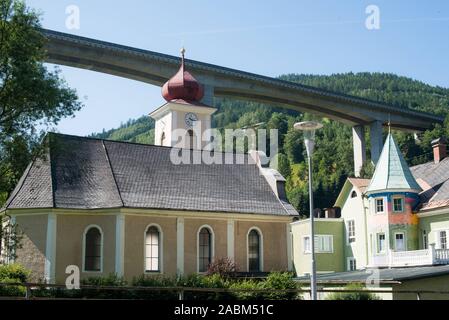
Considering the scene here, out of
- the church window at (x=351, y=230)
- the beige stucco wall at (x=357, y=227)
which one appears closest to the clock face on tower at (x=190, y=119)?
the beige stucco wall at (x=357, y=227)

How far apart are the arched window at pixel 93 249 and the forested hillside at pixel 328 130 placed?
2640 inches

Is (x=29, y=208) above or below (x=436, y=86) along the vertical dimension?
below

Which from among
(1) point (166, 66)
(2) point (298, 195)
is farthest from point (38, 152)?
(2) point (298, 195)

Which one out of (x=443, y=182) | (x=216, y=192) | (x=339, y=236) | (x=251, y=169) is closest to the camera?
(x=216, y=192)

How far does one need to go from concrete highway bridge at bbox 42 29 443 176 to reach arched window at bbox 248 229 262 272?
3003 cm

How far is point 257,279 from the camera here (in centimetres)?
3466

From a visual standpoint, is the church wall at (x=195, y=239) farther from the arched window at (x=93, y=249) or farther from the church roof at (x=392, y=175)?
the church roof at (x=392, y=175)

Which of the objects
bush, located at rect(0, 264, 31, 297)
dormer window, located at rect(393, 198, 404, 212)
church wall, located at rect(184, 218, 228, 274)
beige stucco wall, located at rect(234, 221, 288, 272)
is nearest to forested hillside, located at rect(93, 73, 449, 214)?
dormer window, located at rect(393, 198, 404, 212)

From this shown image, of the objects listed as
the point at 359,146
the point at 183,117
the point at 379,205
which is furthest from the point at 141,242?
the point at 359,146

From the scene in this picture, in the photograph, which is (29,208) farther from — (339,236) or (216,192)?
(339,236)

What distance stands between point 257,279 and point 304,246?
70.3 feet

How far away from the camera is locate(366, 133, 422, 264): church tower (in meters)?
44.8

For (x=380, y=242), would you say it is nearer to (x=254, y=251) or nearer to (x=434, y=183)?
(x=434, y=183)

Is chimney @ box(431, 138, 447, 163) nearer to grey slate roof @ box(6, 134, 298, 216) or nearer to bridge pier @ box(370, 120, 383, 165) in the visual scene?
grey slate roof @ box(6, 134, 298, 216)
